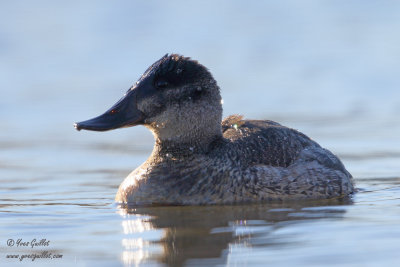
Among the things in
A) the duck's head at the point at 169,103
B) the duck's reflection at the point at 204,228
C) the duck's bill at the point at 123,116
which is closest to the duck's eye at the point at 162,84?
the duck's head at the point at 169,103

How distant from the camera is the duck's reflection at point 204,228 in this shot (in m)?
6.57

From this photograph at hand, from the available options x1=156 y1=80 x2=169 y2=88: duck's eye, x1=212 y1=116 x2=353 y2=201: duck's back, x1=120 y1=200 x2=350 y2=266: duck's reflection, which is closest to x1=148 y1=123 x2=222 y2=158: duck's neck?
x1=212 y1=116 x2=353 y2=201: duck's back

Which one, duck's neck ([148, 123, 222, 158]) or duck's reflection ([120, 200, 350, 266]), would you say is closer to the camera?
duck's reflection ([120, 200, 350, 266])

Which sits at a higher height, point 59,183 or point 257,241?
point 59,183

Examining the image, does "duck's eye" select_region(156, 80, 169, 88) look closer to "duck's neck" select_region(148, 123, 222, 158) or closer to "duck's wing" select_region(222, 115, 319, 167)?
"duck's neck" select_region(148, 123, 222, 158)

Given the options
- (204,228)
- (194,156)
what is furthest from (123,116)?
(204,228)

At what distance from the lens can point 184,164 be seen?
8.97 metres

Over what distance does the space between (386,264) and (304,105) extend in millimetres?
8497

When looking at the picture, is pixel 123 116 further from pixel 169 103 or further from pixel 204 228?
pixel 204 228

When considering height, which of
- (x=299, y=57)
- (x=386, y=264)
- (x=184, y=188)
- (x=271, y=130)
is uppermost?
(x=299, y=57)

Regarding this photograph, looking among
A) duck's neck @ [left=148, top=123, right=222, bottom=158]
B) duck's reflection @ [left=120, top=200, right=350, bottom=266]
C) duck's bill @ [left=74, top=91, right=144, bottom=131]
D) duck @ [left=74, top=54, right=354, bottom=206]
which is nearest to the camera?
duck's reflection @ [left=120, top=200, right=350, bottom=266]

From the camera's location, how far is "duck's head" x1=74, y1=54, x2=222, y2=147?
8898mm

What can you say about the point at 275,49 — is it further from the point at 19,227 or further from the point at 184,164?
the point at 19,227

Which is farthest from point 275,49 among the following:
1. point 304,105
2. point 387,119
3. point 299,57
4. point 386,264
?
point 386,264
